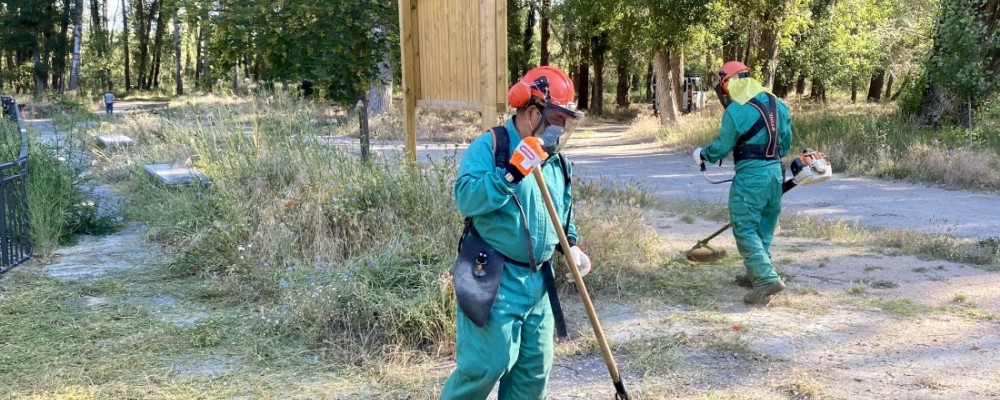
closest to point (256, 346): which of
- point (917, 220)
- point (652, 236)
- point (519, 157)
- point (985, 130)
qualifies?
point (519, 157)

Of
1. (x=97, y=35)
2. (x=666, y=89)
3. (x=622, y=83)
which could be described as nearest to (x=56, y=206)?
(x=666, y=89)

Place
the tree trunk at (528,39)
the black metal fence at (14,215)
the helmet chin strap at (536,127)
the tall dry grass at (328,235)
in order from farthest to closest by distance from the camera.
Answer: the tree trunk at (528,39), the black metal fence at (14,215), the tall dry grass at (328,235), the helmet chin strap at (536,127)

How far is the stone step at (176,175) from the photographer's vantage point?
26.0ft

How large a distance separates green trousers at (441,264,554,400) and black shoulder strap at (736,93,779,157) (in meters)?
3.18

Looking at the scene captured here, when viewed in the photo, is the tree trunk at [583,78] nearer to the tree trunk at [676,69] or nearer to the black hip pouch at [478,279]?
the tree trunk at [676,69]

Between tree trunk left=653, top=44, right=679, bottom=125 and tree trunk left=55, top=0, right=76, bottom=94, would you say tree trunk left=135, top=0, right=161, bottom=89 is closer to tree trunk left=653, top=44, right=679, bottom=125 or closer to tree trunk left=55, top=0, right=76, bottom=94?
tree trunk left=55, top=0, right=76, bottom=94

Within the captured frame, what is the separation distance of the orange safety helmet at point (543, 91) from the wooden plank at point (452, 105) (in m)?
2.92

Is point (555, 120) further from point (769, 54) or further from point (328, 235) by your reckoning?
point (769, 54)

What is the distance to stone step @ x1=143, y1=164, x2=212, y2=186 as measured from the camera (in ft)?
26.0

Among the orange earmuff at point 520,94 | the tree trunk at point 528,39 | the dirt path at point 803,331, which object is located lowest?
the dirt path at point 803,331

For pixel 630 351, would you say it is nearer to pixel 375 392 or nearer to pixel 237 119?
pixel 375 392

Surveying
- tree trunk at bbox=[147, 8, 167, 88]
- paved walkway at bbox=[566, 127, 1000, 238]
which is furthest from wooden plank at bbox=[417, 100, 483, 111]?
tree trunk at bbox=[147, 8, 167, 88]

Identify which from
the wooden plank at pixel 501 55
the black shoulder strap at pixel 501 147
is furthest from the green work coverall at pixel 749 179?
the black shoulder strap at pixel 501 147

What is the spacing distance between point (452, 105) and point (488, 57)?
76 centimetres
